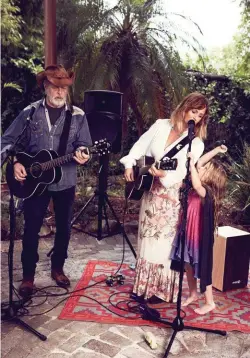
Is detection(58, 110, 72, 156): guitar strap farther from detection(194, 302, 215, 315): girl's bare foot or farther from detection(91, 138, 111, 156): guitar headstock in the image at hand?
detection(194, 302, 215, 315): girl's bare foot

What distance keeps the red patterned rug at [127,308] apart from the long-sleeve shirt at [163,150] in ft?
3.33

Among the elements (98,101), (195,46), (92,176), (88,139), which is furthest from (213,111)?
(88,139)

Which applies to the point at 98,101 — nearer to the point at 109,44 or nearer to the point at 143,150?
the point at 143,150

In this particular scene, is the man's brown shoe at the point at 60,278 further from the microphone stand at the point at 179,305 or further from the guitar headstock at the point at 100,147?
the guitar headstock at the point at 100,147

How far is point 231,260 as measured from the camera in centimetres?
366

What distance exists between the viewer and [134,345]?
2719 mm

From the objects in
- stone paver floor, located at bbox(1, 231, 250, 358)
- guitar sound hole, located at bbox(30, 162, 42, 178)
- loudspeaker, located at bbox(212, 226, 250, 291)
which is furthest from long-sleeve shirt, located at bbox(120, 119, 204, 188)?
stone paver floor, located at bbox(1, 231, 250, 358)

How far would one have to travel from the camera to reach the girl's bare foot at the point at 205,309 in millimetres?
3209

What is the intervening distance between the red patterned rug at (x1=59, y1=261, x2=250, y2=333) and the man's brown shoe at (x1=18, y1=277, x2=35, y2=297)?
32 centimetres

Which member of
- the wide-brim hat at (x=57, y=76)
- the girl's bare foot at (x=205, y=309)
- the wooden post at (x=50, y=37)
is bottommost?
the girl's bare foot at (x=205, y=309)

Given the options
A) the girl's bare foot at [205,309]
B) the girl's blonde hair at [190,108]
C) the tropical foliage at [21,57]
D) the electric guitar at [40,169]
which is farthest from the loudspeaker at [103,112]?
the tropical foliage at [21,57]

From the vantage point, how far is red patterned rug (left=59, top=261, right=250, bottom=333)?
3.04m

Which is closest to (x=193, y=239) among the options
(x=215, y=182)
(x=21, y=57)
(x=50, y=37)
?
(x=215, y=182)

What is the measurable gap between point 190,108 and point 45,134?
44.7 inches
